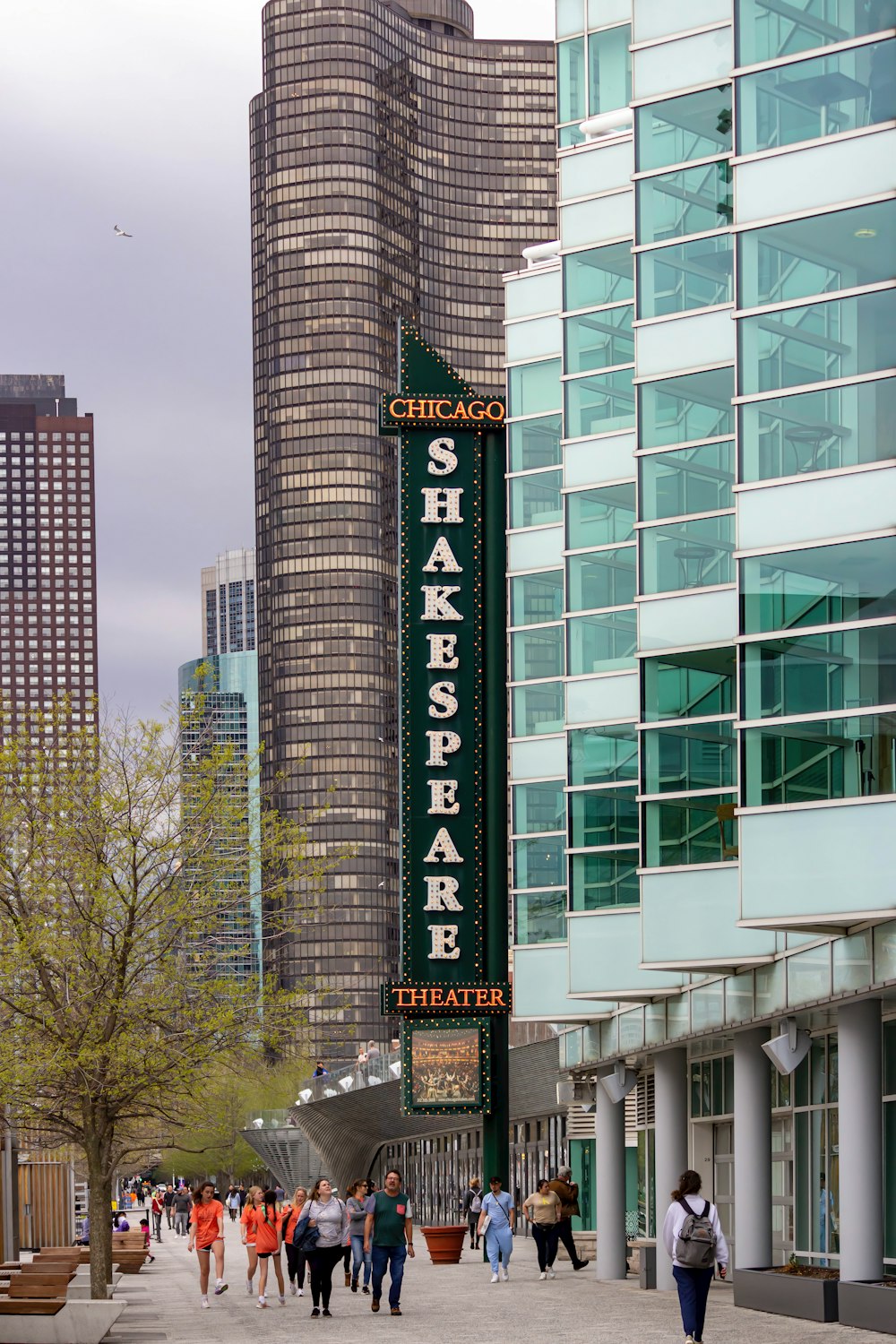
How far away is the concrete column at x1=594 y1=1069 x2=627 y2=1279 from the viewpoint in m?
38.9

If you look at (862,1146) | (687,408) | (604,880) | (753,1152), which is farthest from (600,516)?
(862,1146)

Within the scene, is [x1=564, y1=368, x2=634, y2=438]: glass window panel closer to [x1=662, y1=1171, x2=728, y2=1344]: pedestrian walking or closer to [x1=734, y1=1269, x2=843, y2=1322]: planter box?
[x1=734, y1=1269, x2=843, y2=1322]: planter box

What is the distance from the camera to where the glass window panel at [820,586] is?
913 inches

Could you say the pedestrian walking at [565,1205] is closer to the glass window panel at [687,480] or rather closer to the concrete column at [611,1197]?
the concrete column at [611,1197]

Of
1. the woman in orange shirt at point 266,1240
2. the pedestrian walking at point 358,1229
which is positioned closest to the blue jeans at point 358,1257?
the pedestrian walking at point 358,1229

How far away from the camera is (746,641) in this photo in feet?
81.1

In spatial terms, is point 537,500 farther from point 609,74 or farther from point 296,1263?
point 296,1263

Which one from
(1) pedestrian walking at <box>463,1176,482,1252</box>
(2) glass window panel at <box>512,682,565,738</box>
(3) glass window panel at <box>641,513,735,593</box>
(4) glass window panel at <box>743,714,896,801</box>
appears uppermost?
(3) glass window panel at <box>641,513,735,593</box>

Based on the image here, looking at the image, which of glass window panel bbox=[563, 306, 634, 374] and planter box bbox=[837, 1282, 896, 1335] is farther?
glass window panel bbox=[563, 306, 634, 374]

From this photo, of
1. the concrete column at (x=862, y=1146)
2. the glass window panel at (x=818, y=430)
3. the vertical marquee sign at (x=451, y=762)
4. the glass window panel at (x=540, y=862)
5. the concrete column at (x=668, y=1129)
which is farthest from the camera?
the vertical marquee sign at (x=451, y=762)

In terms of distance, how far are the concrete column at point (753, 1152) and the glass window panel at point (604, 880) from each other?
419 centimetres

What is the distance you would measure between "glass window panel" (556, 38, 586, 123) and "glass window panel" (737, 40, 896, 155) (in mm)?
14903

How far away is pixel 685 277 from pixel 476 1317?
550 inches

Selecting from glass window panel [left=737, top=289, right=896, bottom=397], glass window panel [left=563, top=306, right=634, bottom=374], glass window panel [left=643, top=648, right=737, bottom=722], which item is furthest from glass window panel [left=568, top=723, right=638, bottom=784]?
glass window panel [left=737, top=289, right=896, bottom=397]
